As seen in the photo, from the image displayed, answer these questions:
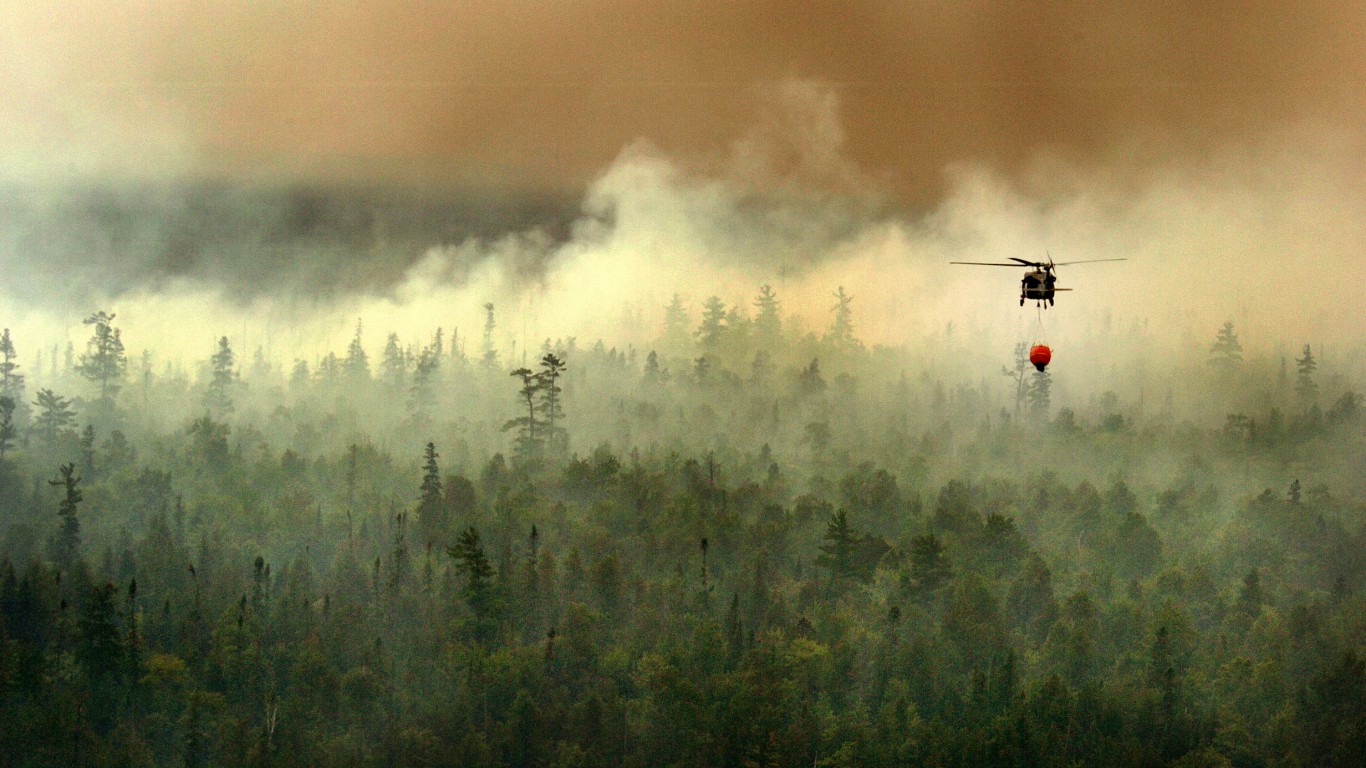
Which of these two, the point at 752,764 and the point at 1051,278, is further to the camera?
the point at 752,764

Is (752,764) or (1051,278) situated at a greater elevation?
(1051,278)

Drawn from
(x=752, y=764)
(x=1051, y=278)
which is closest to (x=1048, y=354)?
(x=1051, y=278)

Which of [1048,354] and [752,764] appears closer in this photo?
[1048,354]

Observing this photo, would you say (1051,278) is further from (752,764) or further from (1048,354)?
(752,764)

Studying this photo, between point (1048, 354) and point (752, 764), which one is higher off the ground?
point (1048, 354)
